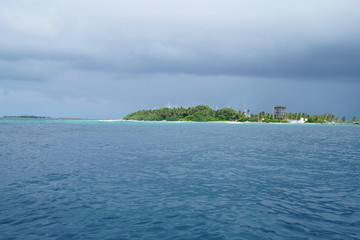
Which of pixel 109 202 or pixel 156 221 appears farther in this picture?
pixel 109 202

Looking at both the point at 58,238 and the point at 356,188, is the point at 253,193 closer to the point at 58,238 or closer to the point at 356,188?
the point at 356,188

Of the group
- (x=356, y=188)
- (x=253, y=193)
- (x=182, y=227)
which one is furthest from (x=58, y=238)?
(x=356, y=188)

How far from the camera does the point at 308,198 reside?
1778 centimetres

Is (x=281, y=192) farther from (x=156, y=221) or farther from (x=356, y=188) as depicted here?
(x=156, y=221)

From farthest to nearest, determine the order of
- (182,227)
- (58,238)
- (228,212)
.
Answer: (228,212)
(182,227)
(58,238)

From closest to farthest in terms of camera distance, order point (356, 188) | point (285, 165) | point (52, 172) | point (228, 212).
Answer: point (228, 212) → point (356, 188) → point (52, 172) → point (285, 165)

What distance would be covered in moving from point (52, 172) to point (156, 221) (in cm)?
1640

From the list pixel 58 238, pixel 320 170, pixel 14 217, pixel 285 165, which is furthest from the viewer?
pixel 285 165

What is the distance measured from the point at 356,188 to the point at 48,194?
23.9 meters

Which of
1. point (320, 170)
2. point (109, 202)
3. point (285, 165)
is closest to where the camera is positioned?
point (109, 202)

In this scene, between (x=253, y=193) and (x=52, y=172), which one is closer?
(x=253, y=193)

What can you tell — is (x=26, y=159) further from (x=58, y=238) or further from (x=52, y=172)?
(x=58, y=238)

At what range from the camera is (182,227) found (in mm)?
13000

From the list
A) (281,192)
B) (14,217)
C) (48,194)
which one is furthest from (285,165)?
(14,217)
